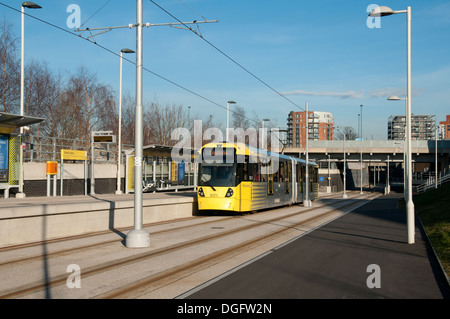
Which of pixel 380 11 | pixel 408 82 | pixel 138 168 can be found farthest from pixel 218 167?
pixel 380 11

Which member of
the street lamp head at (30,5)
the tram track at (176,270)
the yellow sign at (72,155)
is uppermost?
the street lamp head at (30,5)

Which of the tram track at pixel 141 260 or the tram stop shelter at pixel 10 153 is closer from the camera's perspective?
the tram track at pixel 141 260

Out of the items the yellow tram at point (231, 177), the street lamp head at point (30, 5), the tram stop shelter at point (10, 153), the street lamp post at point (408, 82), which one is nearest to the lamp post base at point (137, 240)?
the street lamp post at point (408, 82)

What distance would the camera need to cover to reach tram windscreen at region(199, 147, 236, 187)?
22266 millimetres

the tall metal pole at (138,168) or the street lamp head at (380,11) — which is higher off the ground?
the street lamp head at (380,11)

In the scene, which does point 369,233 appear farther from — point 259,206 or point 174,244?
point 259,206

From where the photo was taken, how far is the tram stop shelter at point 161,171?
29781 millimetres

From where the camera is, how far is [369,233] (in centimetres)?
1672

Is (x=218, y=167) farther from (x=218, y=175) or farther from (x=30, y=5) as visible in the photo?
(x=30, y=5)

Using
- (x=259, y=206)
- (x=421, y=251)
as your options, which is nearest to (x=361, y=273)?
(x=421, y=251)

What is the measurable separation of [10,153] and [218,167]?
9298 mm

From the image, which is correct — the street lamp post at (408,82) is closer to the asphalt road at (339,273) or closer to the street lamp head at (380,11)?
the street lamp head at (380,11)

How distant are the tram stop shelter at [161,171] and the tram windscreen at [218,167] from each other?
6.35 m

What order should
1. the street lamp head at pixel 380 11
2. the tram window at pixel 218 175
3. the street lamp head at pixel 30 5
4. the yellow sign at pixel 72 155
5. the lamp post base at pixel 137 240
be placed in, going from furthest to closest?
1. the yellow sign at pixel 72 155
2. the street lamp head at pixel 30 5
3. the tram window at pixel 218 175
4. the street lamp head at pixel 380 11
5. the lamp post base at pixel 137 240
